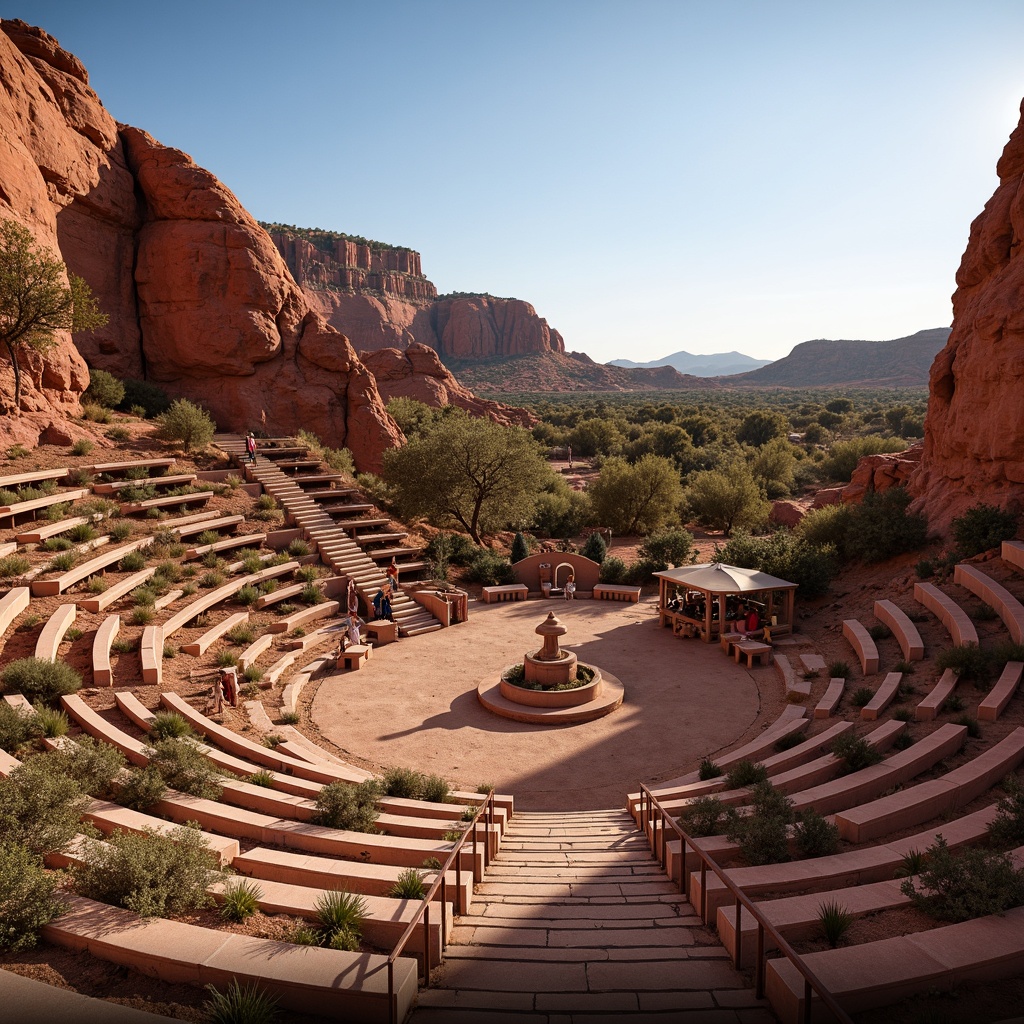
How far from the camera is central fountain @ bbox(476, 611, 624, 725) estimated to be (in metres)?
16.4

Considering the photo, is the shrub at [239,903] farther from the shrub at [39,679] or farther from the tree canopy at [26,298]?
the tree canopy at [26,298]

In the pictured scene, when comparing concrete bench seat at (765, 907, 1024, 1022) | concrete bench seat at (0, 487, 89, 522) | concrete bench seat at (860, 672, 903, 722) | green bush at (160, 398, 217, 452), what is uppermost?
green bush at (160, 398, 217, 452)

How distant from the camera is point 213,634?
18422mm

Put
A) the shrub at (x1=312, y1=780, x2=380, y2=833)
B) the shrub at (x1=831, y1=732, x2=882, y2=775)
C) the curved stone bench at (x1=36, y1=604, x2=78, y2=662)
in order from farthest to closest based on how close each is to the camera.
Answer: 1. the curved stone bench at (x1=36, y1=604, x2=78, y2=662)
2. the shrub at (x1=831, y1=732, x2=882, y2=775)
3. the shrub at (x1=312, y1=780, x2=380, y2=833)

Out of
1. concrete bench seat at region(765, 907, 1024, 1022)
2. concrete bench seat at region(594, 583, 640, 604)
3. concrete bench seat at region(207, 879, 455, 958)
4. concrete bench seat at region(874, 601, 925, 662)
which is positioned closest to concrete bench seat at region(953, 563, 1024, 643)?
concrete bench seat at region(874, 601, 925, 662)

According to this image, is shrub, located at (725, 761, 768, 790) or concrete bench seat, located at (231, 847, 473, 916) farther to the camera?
shrub, located at (725, 761, 768, 790)

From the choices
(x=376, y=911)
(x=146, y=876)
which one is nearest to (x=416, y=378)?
(x=146, y=876)

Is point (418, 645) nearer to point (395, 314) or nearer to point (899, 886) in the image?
point (899, 886)

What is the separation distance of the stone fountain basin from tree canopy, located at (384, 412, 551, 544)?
15.6m

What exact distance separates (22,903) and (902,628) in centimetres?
1825

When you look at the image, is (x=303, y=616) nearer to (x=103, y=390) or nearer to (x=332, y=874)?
(x=332, y=874)

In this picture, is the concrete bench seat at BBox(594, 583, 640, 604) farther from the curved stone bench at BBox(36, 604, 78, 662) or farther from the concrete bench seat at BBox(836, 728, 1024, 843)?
the curved stone bench at BBox(36, 604, 78, 662)

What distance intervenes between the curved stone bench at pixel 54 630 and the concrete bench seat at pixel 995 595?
815 inches

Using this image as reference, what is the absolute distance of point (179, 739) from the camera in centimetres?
1150
